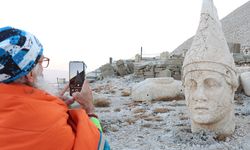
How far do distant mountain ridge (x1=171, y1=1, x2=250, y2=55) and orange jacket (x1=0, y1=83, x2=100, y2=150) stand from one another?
3492 centimetres

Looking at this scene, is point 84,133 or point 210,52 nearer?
point 84,133

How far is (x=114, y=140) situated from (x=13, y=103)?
5.54 metres

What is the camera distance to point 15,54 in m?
1.99

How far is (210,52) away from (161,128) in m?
2.04

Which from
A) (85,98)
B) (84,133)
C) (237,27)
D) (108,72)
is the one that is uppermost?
(237,27)

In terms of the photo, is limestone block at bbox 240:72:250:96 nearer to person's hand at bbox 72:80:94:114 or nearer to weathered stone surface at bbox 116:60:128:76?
weathered stone surface at bbox 116:60:128:76

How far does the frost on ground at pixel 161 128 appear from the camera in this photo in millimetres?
6750

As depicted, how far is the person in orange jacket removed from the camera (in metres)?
1.89

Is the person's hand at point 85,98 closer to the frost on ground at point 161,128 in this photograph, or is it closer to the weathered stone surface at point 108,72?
the frost on ground at point 161,128

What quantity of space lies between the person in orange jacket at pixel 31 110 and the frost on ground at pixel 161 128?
473 centimetres

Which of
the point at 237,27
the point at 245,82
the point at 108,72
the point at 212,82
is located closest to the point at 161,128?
the point at 212,82

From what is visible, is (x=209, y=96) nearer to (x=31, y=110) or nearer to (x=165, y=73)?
(x=31, y=110)

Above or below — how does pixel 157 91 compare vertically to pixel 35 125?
below

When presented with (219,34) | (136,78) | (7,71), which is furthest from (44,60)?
(136,78)
